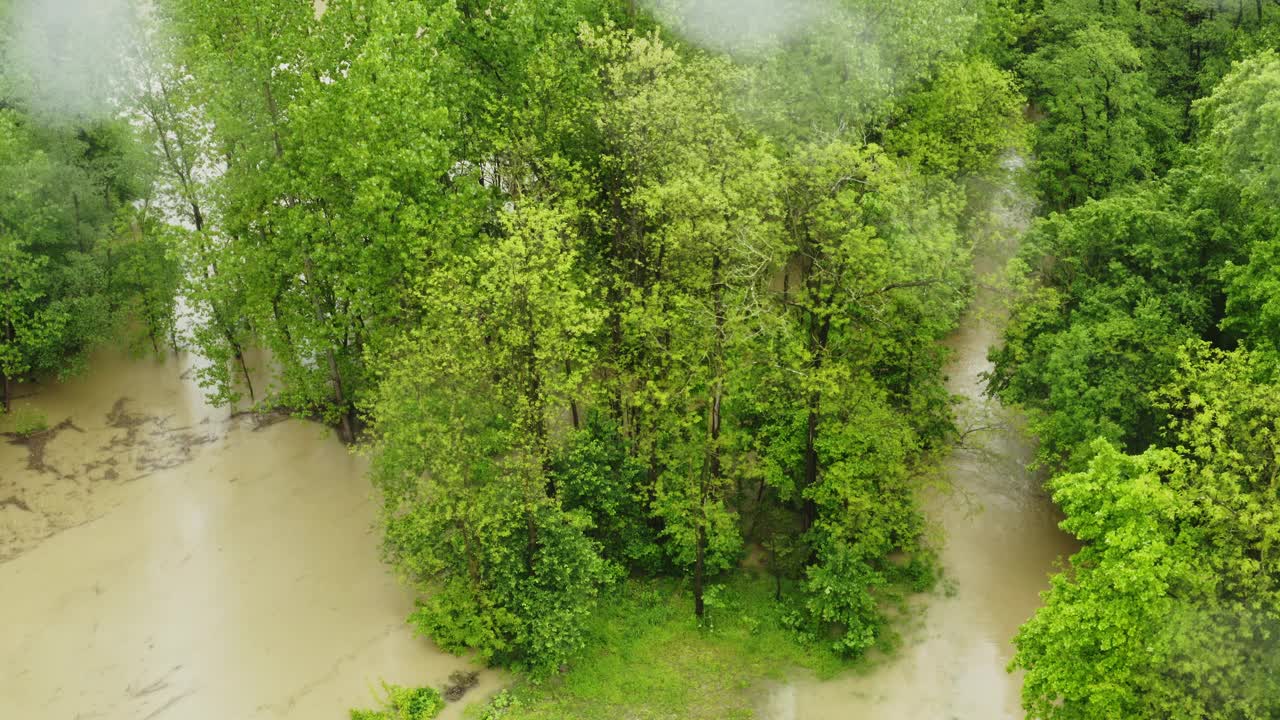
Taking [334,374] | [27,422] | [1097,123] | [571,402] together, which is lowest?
[571,402]

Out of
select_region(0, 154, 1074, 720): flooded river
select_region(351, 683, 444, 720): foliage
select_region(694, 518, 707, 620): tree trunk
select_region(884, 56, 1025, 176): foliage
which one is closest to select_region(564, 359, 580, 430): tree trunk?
select_region(694, 518, 707, 620): tree trunk

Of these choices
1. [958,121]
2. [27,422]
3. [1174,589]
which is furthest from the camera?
[958,121]

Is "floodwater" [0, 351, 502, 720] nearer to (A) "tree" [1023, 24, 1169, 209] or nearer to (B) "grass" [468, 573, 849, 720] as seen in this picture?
(B) "grass" [468, 573, 849, 720]

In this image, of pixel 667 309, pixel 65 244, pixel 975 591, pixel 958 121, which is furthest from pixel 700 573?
pixel 65 244

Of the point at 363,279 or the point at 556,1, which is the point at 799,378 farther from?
the point at 556,1

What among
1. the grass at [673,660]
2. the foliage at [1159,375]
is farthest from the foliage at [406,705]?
the foliage at [1159,375]

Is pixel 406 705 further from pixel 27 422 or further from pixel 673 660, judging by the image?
pixel 27 422
